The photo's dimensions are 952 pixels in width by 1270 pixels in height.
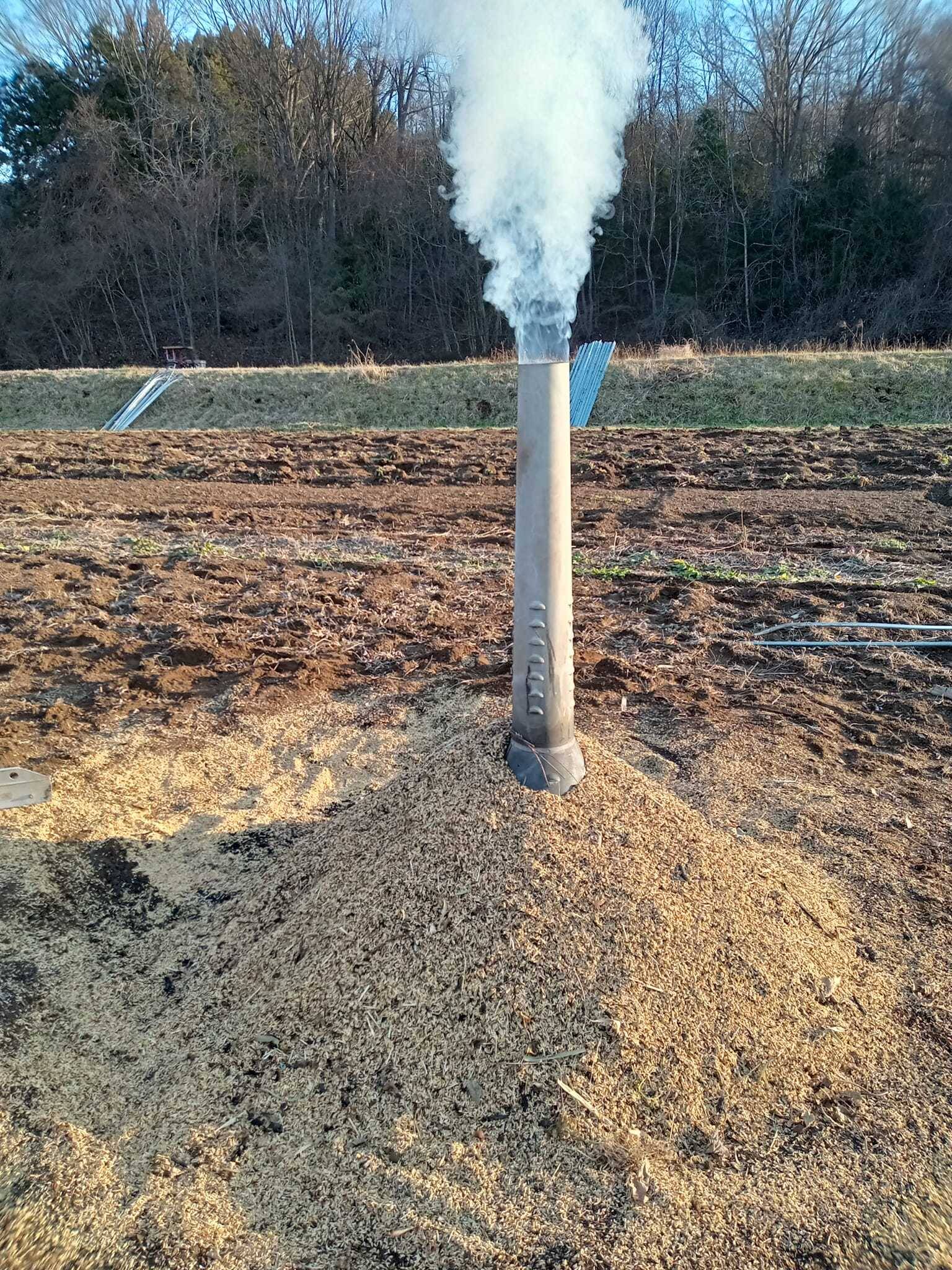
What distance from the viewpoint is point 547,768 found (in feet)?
8.99

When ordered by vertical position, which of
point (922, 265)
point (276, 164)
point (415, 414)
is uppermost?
point (276, 164)

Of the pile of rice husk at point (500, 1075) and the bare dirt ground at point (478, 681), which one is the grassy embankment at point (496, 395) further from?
the pile of rice husk at point (500, 1075)

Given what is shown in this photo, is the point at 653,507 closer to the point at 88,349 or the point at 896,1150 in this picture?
the point at 896,1150

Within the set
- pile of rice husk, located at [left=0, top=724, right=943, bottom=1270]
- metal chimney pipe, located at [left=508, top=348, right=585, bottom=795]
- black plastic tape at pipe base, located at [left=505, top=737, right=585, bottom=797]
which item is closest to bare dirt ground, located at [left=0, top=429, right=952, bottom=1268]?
pile of rice husk, located at [left=0, top=724, right=943, bottom=1270]

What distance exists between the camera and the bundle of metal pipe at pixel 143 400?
1895cm

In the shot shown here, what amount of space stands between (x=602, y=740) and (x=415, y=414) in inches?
572

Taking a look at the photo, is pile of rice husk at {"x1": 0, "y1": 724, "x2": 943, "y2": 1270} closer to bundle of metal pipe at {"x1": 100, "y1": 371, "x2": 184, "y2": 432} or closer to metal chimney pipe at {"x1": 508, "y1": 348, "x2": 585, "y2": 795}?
metal chimney pipe at {"x1": 508, "y1": 348, "x2": 585, "y2": 795}

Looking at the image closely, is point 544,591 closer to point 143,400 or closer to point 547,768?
point 547,768

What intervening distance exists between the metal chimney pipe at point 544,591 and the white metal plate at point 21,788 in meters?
2.07

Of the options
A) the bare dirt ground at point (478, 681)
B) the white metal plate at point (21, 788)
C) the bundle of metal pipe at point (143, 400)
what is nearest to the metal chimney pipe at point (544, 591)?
the bare dirt ground at point (478, 681)

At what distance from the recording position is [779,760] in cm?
396

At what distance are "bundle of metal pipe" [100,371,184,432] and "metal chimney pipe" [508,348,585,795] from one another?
1785 cm

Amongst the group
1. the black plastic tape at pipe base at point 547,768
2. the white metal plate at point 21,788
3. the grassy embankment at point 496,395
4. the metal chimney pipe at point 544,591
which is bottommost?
the grassy embankment at point 496,395

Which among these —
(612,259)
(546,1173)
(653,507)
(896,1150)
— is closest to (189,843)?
(546,1173)
